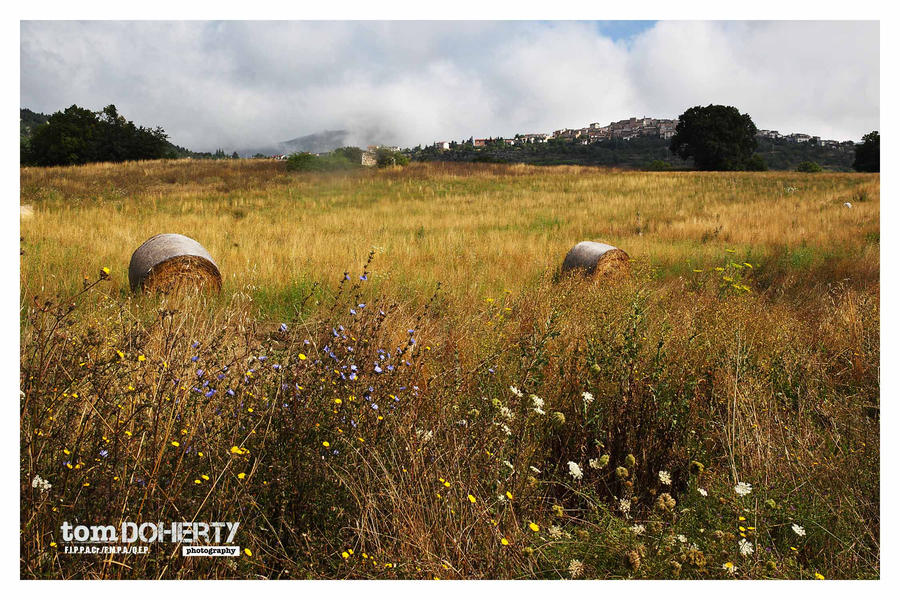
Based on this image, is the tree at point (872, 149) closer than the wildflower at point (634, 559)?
No

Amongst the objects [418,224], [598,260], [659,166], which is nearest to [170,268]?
[598,260]

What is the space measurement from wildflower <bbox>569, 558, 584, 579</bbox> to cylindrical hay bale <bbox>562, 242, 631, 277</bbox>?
20.6 feet

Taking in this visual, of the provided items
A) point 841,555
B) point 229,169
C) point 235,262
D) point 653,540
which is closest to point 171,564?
point 653,540

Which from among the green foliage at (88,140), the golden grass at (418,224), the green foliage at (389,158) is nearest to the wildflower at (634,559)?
the golden grass at (418,224)

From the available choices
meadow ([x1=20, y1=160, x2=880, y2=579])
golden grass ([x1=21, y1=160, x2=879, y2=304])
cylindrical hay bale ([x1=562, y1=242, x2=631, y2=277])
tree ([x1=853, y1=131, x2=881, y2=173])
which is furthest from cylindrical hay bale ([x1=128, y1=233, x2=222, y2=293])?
tree ([x1=853, y1=131, x2=881, y2=173])

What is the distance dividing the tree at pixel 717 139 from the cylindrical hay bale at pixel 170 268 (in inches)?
1692

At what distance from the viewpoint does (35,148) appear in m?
45.2

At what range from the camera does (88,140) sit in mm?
46406

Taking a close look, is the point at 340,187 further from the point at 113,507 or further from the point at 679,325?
the point at 113,507

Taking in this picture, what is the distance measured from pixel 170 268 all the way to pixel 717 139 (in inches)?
1968

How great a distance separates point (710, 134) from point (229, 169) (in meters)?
38.6

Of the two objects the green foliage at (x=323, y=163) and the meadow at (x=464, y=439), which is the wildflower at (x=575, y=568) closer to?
the meadow at (x=464, y=439)

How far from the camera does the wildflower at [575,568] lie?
2054 mm

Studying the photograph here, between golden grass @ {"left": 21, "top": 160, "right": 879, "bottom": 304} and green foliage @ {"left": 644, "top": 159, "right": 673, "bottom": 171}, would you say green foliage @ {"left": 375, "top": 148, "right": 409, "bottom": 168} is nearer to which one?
golden grass @ {"left": 21, "top": 160, "right": 879, "bottom": 304}
